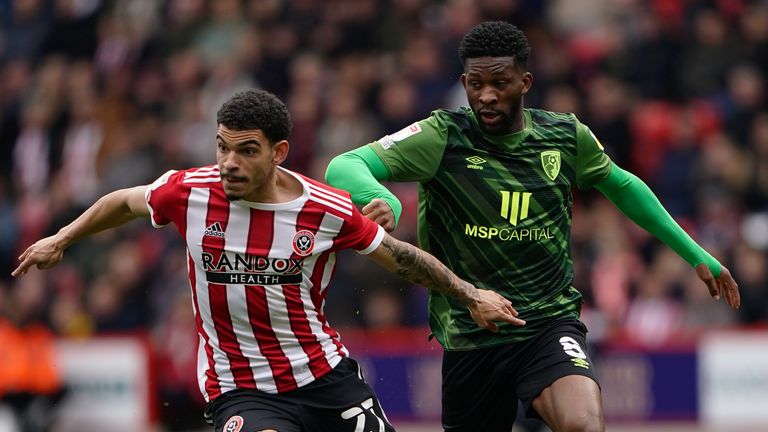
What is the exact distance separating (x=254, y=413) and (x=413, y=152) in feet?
4.94

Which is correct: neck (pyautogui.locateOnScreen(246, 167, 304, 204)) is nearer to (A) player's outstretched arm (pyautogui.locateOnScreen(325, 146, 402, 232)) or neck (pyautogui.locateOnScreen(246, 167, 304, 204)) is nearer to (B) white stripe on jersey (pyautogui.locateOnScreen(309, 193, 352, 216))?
(B) white stripe on jersey (pyautogui.locateOnScreen(309, 193, 352, 216))

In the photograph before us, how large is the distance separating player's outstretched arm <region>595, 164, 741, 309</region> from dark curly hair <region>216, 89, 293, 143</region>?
1915mm

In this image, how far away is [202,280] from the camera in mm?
6258

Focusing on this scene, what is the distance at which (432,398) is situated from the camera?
1199cm

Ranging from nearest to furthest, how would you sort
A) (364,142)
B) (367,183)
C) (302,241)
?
(302,241) → (367,183) → (364,142)

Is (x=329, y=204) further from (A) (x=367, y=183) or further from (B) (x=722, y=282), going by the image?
(B) (x=722, y=282)

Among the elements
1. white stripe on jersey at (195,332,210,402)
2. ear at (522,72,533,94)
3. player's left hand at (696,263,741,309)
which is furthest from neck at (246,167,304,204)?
player's left hand at (696,263,741,309)

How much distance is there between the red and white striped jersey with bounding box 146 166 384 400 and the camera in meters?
6.20

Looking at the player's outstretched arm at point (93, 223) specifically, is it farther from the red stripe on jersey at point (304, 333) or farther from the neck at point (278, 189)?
the red stripe on jersey at point (304, 333)

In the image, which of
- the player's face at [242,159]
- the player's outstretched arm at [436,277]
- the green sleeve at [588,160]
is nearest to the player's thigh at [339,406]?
the player's outstretched arm at [436,277]

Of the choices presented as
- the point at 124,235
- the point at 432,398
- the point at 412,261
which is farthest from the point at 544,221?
the point at 124,235

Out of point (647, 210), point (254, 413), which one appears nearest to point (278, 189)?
point (254, 413)

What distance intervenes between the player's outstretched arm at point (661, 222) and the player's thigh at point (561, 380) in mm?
763

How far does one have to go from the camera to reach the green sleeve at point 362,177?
21.4 ft
